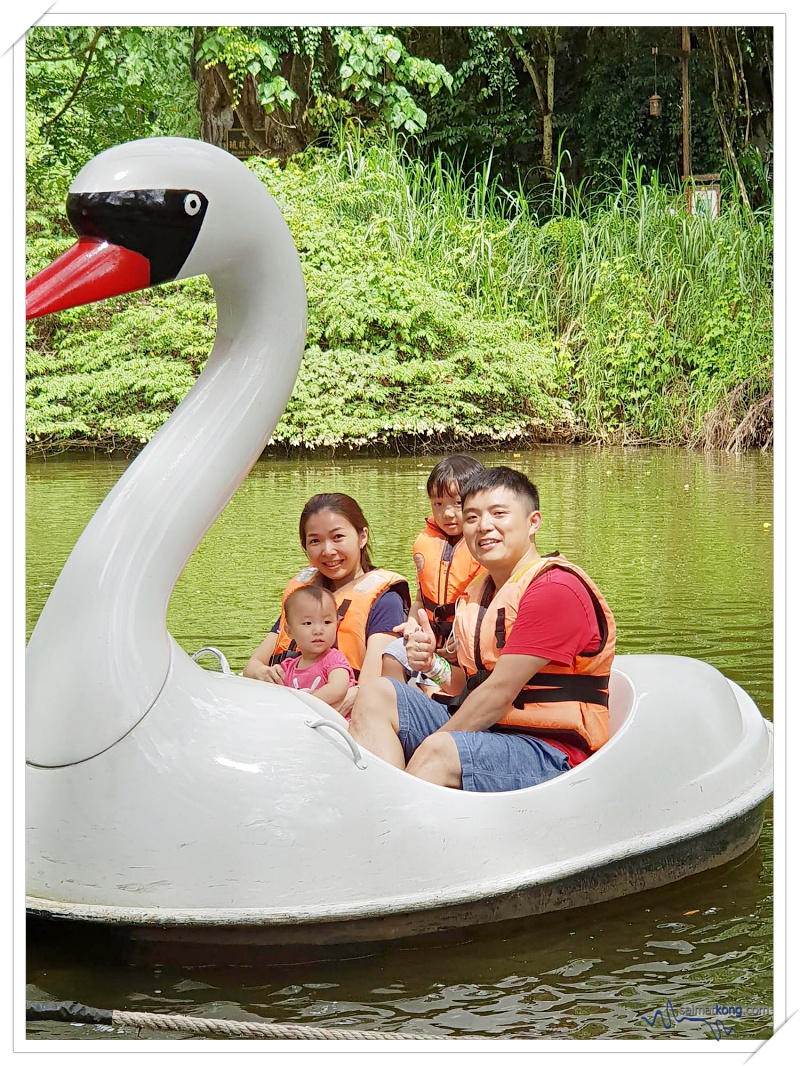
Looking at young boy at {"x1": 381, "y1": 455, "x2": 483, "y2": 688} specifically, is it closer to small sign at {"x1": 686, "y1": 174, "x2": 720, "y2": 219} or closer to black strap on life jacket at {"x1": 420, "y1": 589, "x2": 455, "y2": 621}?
black strap on life jacket at {"x1": 420, "y1": 589, "x2": 455, "y2": 621}

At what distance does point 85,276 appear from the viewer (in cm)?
210

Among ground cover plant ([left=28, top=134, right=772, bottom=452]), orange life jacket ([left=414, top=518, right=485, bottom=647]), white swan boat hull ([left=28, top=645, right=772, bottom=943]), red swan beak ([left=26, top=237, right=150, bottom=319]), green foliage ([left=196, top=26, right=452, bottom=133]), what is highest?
green foliage ([left=196, top=26, right=452, bottom=133])

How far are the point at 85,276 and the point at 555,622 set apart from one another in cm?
104

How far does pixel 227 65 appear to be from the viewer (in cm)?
1066

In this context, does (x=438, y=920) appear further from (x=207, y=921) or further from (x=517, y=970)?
(x=207, y=921)

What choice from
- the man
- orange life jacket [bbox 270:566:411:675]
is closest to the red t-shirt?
the man

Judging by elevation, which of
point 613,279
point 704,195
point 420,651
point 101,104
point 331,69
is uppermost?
point 331,69

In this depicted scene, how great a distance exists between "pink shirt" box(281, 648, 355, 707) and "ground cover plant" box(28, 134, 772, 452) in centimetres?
693

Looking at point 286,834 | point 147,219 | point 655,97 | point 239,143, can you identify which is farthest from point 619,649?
point 655,97

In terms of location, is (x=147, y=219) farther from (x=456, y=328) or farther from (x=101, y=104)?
(x=101, y=104)

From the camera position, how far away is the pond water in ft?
7.22

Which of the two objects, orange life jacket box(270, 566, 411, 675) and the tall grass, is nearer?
orange life jacket box(270, 566, 411, 675)
